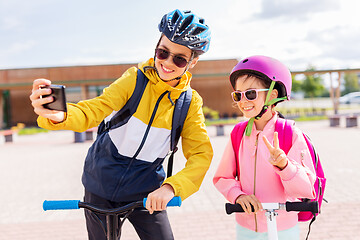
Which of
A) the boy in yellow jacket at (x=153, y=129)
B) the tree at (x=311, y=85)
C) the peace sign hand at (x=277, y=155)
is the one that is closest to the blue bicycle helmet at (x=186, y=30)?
the boy in yellow jacket at (x=153, y=129)

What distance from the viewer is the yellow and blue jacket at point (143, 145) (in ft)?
6.79

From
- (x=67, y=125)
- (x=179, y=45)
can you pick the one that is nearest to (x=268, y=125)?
(x=179, y=45)

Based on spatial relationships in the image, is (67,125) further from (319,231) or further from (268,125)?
(319,231)

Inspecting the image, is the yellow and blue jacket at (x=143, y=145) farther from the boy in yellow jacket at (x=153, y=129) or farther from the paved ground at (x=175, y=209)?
the paved ground at (x=175, y=209)

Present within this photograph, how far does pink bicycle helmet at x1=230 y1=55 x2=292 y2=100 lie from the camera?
205 cm

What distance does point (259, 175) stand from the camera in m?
2.05

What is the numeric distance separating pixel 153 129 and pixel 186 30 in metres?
0.62

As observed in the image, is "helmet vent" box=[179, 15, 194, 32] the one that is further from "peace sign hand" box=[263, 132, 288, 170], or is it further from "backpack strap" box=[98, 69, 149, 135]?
"peace sign hand" box=[263, 132, 288, 170]

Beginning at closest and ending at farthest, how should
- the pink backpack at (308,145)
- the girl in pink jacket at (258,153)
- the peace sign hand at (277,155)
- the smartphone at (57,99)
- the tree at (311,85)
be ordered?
1. the smartphone at (57,99)
2. the peace sign hand at (277,155)
3. the pink backpack at (308,145)
4. the girl in pink jacket at (258,153)
5. the tree at (311,85)

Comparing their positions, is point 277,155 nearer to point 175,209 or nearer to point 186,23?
point 186,23

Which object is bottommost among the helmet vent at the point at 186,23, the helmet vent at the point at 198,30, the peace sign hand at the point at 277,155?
the peace sign hand at the point at 277,155

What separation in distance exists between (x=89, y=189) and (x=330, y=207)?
409cm

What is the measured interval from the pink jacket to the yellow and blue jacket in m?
0.17

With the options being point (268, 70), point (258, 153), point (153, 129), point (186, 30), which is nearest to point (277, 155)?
point (258, 153)
